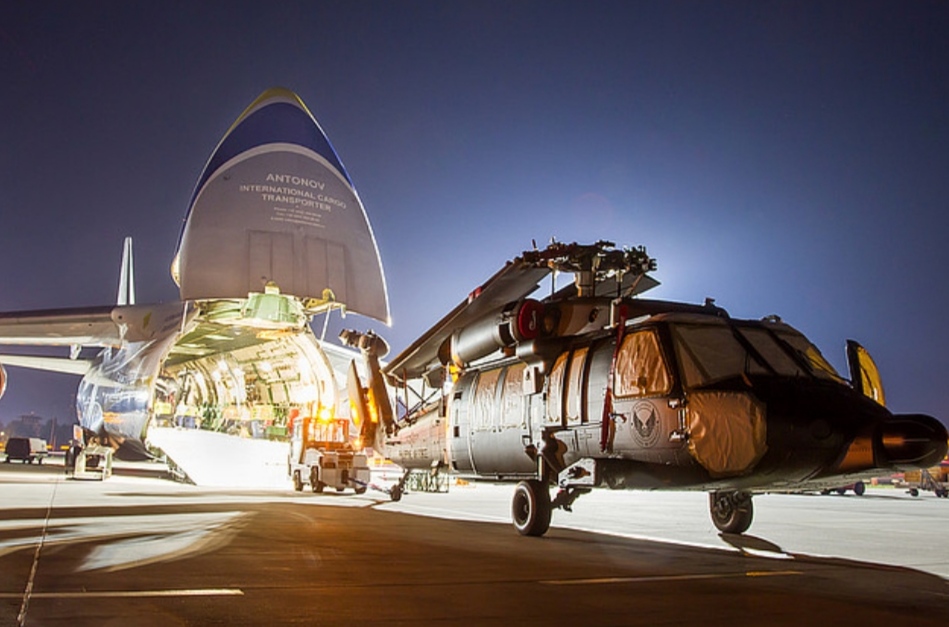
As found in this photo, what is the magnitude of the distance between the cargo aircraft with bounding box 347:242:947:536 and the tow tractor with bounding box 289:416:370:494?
27.5 ft

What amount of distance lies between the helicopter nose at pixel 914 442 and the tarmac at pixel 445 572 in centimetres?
97

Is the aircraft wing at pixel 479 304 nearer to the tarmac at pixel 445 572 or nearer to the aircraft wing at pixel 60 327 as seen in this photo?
the tarmac at pixel 445 572

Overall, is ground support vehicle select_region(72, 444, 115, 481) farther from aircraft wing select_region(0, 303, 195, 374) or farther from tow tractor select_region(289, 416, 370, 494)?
tow tractor select_region(289, 416, 370, 494)

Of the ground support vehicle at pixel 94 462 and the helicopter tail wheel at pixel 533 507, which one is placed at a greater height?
the helicopter tail wheel at pixel 533 507

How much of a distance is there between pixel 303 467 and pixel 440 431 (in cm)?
1000

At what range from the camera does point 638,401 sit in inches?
304

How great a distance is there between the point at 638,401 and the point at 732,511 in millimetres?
2960

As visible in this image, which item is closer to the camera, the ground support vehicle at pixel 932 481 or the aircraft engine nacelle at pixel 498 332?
the aircraft engine nacelle at pixel 498 332

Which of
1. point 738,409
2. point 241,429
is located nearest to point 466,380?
point 738,409

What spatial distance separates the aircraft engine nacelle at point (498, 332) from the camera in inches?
365

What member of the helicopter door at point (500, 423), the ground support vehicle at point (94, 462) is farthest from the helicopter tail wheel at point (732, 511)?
the ground support vehicle at point (94, 462)

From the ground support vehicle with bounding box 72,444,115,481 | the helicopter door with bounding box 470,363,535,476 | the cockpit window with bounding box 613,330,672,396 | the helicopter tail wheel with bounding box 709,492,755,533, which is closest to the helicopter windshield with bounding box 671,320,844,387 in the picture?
the cockpit window with bounding box 613,330,672,396

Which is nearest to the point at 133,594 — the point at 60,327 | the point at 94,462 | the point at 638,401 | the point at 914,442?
the point at 638,401

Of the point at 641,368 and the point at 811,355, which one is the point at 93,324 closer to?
the point at 641,368
